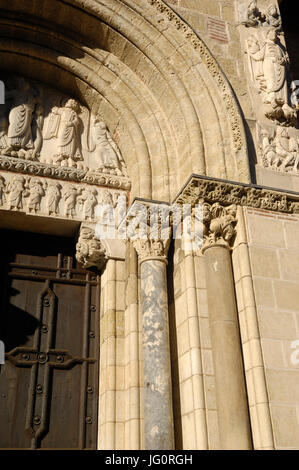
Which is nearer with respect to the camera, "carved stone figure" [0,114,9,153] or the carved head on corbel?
the carved head on corbel

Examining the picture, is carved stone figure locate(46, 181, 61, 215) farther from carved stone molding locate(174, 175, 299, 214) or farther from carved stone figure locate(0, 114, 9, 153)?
carved stone molding locate(174, 175, 299, 214)

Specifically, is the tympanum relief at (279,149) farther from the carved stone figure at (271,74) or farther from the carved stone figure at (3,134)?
the carved stone figure at (3,134)

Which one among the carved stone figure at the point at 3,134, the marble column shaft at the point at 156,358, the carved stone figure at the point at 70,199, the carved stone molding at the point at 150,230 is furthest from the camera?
the carved stone figure at the point at 3,134

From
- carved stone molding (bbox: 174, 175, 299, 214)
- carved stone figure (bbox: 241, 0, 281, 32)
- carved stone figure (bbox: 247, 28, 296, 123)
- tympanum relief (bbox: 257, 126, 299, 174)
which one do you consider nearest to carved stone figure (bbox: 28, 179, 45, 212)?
carved stone molding (bbox: 174, 175, 299, 214)

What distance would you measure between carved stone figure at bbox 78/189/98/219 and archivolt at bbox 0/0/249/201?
448mm

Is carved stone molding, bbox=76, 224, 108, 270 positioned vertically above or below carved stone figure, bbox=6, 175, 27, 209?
below

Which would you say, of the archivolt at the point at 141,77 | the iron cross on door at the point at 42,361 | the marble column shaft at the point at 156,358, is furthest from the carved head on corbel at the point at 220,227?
the iron cross on door at the point at 42,361

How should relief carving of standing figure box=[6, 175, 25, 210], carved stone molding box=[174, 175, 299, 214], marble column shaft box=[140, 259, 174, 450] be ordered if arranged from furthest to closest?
relief carving of standing figure box=[6, 175, 25, 210], carved stone molding box=[174, 175, 299, 214], marble column shaft box=[140, 259, 174, 450]

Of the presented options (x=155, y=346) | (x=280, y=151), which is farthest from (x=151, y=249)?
(x=280, y=151)

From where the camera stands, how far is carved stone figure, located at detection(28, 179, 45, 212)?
5254 mm

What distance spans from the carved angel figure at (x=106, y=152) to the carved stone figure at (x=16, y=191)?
0.91 metres

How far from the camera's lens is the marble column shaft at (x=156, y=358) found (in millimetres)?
4176
